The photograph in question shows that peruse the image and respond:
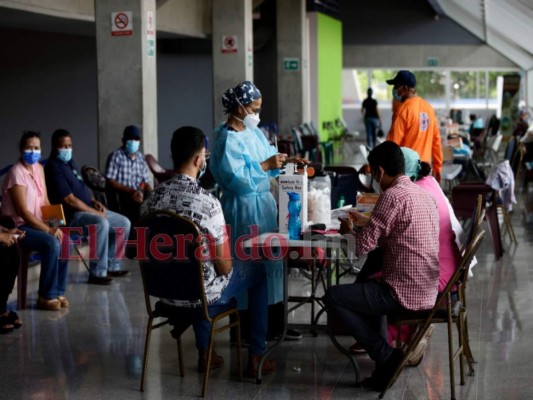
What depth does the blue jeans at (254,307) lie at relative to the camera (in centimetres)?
480

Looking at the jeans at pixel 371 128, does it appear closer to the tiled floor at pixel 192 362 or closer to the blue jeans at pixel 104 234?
the blue jeans at pixel 104 234

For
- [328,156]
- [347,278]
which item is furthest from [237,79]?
[347,278]

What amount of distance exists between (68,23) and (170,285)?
8702 millimetres

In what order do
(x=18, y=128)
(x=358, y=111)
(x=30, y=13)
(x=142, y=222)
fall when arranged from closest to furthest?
(x=142, y=222) → (x=30, y=13) → (x=18, y=128) → (x=358, y=111)

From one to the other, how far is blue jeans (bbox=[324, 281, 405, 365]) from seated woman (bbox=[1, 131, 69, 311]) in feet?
8.11

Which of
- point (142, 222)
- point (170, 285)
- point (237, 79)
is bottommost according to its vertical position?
point (170, 285)

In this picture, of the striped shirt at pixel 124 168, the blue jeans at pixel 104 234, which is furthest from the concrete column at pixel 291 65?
the blue jeans at pixel 104 234

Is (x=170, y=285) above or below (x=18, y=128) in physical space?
below

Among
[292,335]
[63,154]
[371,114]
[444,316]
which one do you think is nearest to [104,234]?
[63,154]

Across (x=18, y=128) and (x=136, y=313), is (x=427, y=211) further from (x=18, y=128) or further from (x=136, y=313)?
(x=18, y=128)

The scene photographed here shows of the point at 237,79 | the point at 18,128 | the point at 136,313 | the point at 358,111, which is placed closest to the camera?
the point at 136,313

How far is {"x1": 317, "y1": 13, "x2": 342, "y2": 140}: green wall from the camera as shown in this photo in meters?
22.0

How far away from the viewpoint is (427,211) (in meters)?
4.50

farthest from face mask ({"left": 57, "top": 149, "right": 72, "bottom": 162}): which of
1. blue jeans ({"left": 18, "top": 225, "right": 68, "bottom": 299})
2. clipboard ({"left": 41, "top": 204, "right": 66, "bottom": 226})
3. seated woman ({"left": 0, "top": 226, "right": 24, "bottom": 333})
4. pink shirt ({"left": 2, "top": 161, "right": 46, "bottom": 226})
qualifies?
seated woman ({"left": 0, "top": 226, "right": 24, "bottom": 333})
